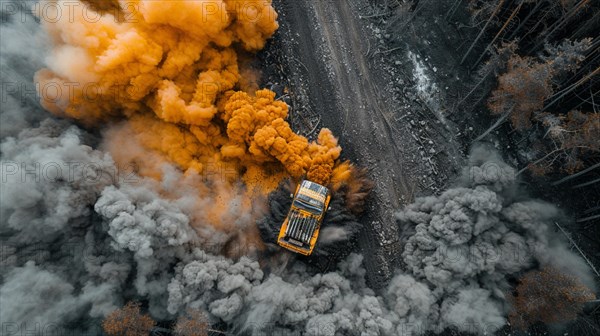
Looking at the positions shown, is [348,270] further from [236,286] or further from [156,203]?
[156,203]

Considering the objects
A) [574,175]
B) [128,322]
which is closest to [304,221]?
[128,322]

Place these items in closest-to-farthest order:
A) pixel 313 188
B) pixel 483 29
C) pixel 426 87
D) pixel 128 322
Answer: pixel 128 322 < pixel 313 188 < pixel 483 29 < pixel 426 87

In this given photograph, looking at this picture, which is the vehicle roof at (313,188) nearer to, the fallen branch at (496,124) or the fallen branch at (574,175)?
the fallen branch at (496,124)

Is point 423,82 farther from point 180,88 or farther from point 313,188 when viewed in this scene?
point 180,88

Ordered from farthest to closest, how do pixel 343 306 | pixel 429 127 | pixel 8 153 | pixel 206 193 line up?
1. pixel 429 127
2. pixel 206 193
3. pixel 343 306
4. pixel 8 153

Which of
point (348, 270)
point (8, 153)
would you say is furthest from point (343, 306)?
point (8, 153)

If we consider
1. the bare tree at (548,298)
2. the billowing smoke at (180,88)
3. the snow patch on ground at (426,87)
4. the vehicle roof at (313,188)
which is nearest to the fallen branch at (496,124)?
the snow patch on ground at (426,87)
